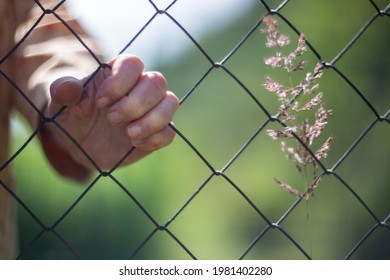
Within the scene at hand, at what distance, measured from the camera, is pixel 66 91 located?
110 cm

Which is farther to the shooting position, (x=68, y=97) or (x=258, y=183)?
(x=258, y=183)

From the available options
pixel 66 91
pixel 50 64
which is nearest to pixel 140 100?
pixel 66 91

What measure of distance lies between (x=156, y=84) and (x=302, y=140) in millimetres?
233

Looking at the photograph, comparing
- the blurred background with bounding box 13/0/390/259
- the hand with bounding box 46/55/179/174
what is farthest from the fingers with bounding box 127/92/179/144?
the blurred background with bounding box 13/0/390/259

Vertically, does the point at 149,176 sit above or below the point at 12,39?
above

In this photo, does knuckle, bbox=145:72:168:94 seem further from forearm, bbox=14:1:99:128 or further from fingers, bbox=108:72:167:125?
forearm, bbox=14:1:99:128

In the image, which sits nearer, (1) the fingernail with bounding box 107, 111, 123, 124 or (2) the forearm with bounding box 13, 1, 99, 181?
(1) the fingernail with bounding box 107, 111, 123, 124

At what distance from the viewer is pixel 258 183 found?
6793 mm

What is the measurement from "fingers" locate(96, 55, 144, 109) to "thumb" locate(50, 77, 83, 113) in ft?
0.11

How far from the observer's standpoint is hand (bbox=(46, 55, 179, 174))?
3.60 ft

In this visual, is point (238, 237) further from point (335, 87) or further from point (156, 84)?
point (156, 84)

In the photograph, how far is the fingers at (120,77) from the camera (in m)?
1.10
